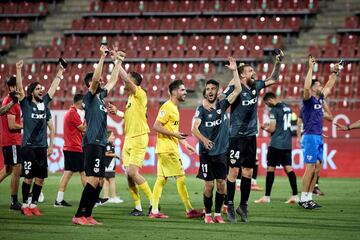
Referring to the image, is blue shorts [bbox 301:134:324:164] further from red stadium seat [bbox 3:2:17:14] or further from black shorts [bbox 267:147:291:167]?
red stadium seat [bbox 3:2:17:14]

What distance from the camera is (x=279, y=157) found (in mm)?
17359

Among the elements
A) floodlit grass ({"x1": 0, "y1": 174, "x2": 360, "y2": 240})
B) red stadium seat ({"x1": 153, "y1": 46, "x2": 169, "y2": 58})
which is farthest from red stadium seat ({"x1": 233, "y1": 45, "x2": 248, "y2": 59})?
floodlit grass ({"x1": 0, "y1": 174, "x2": 360, "y2": 240})

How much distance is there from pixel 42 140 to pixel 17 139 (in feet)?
4.50

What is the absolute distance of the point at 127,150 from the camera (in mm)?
14172

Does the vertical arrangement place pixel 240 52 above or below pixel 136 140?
above

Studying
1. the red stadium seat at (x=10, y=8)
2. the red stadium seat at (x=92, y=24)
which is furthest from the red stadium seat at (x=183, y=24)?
the red stadium seat at (x=10, y=8)

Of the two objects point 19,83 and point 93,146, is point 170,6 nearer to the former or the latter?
point 19,83

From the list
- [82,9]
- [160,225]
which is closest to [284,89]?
[82,9]

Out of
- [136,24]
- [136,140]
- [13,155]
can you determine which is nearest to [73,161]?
[13,155]

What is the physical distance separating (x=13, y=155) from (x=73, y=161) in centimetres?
134

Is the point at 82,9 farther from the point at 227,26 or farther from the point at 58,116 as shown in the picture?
the point at 58,116

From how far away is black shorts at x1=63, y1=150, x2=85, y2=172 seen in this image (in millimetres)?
16125

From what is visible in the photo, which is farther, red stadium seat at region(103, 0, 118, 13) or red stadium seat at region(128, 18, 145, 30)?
red stadium seat at region(103, 0, 118, 13)

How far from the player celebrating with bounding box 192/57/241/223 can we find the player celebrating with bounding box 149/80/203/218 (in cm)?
73
